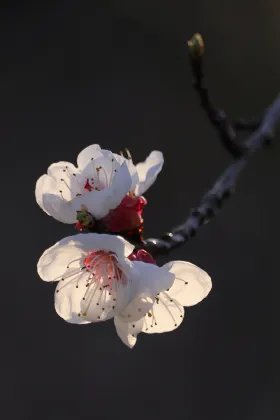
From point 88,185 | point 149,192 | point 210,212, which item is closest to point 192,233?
point 210,212

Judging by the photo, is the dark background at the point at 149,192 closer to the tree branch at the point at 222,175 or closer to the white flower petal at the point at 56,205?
the tree branch at the point at 222,175

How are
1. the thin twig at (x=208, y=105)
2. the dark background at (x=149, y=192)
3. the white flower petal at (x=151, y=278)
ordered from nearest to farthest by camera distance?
the white flower petal at (x=151, y=278) < the thin twig at (x=208, y=105) < the dark background at (x=149, y=192)

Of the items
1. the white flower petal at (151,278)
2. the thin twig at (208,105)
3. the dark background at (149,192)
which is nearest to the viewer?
the white flower petal at (151,278)

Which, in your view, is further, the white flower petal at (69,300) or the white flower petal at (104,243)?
the white flower petal at (69,300)

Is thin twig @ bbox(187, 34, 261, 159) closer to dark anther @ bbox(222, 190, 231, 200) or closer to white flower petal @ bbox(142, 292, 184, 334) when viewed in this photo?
dark anther @ bbox(222, 190, 231, 200)

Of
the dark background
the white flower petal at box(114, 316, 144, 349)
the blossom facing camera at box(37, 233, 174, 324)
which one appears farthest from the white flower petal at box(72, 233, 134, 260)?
the dark background

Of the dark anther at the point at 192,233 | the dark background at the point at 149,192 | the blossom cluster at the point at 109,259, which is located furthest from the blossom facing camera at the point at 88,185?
the dark background at the point at 149,192

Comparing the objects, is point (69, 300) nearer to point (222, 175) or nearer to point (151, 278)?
point (151, 278)
